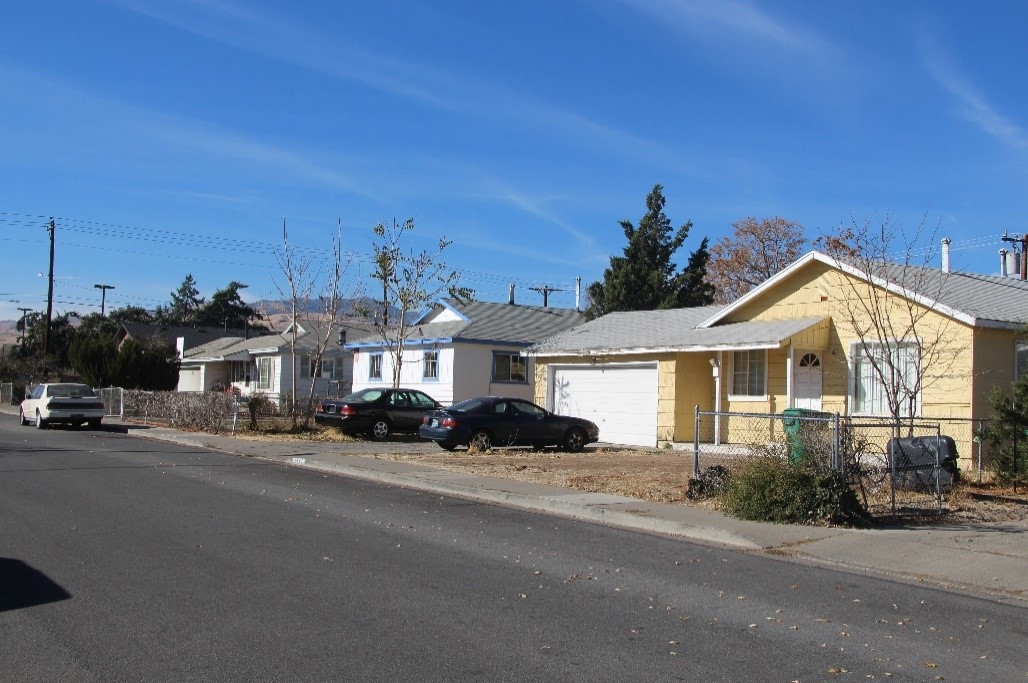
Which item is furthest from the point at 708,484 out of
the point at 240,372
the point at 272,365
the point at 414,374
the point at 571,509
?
the point at 240,372

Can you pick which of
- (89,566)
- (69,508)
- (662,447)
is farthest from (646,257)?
(89,566)

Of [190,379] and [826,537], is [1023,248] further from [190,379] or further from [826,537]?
[190,379]

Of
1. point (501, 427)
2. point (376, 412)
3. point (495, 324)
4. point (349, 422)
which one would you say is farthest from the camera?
point (495, 324)

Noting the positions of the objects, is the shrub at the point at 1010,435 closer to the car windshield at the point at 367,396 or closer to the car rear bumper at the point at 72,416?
the car windshield at the point at 367,396

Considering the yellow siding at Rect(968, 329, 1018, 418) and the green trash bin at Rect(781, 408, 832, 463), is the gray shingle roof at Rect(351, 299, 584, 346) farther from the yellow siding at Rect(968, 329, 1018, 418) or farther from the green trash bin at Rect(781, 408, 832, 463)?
the green trash bin at Rect(781, 408, 832, 463)

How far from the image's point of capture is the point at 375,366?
37719 millimetres

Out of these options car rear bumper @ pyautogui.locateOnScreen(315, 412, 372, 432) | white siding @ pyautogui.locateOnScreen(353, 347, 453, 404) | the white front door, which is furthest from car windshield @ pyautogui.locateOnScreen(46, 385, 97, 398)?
the white front door

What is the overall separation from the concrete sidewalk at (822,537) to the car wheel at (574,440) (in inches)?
270

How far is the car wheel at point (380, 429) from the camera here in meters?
26.4

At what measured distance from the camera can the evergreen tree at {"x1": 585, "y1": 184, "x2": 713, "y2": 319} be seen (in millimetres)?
43562

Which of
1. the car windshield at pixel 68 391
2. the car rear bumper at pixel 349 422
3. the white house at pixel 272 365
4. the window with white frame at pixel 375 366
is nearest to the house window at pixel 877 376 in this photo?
the car rear bumper at pixel 349 422

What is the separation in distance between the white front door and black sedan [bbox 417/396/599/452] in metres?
5.28

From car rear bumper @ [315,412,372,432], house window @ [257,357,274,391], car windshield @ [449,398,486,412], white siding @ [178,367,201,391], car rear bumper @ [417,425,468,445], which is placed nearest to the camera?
car rear bumper @ [417,425,468,445]

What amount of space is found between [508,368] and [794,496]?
76.3 feet
